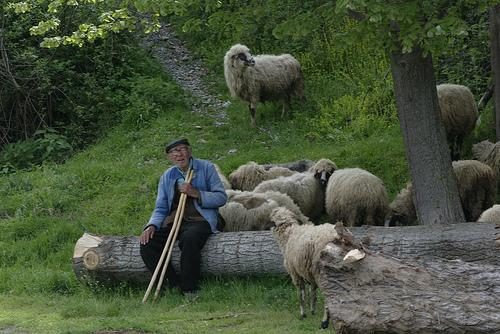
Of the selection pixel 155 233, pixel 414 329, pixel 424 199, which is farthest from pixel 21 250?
pixel 414 329

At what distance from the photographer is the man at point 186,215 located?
9.76 m

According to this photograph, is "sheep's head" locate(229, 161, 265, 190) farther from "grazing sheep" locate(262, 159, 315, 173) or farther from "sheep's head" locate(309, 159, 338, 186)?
"sheep's head" locate(309, 159, 338, 186)

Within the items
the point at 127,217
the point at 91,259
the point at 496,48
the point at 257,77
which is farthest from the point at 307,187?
the point at 257,77

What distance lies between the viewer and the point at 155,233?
33.0 ft

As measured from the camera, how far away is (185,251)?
9750mm

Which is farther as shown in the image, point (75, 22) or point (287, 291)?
point (75, 22)

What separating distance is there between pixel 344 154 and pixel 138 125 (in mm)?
5538

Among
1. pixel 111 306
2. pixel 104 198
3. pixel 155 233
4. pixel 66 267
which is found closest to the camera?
pixel 111 306

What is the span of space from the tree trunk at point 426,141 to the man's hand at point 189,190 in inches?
102

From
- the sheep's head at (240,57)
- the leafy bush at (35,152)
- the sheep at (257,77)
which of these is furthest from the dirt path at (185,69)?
the leafy bush at (35,152)

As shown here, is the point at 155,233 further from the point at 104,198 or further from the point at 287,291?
the point at 104,198

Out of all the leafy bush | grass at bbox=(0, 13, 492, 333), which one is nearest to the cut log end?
grass at bbox=(0, 13, 492, 333)

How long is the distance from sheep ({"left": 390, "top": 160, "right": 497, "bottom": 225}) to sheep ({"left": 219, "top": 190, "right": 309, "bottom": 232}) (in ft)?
5.10

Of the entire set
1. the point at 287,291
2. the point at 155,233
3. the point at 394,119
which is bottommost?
the point at 287,291
